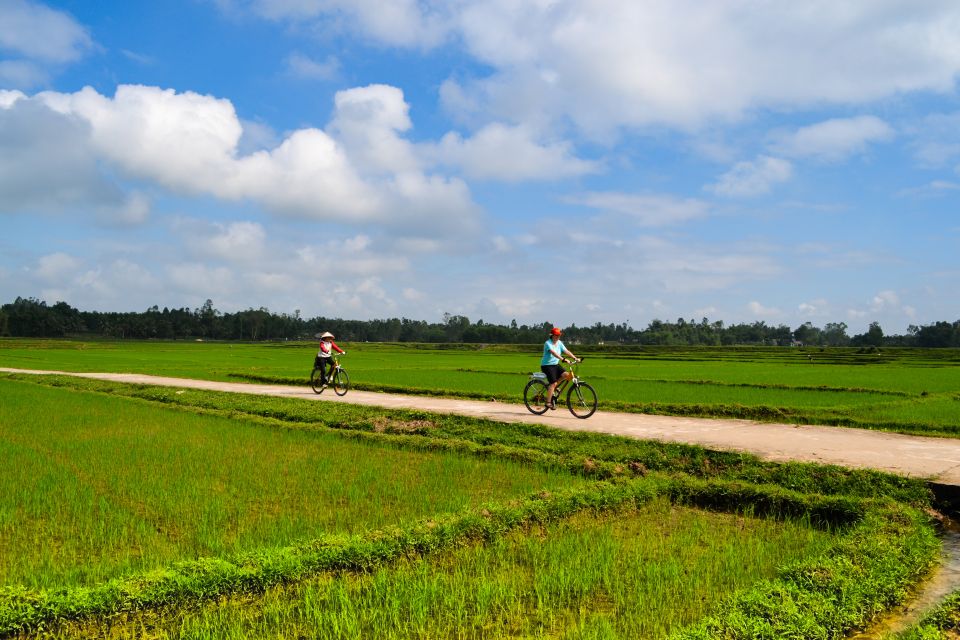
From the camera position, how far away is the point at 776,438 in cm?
1063

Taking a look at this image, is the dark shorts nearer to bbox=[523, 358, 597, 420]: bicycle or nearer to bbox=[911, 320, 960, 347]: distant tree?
bbox=[523, 358, 597, 420]: bicycle

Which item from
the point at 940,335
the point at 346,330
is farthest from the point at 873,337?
the point at 346,330

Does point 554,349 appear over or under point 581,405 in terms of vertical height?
over

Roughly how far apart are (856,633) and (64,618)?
4.89 meters

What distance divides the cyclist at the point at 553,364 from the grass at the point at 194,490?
3814mm

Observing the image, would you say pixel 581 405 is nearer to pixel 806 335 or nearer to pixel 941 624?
pixel 941 624

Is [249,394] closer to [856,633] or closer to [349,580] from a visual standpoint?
[349,580]

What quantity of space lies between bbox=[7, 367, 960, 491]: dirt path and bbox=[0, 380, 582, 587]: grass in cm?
287

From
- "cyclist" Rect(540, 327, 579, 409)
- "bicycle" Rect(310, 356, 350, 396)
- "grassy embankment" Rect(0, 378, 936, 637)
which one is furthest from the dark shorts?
"bicycle" Rect(310, 356, 350, 396)

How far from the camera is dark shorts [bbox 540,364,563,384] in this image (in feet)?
43.4

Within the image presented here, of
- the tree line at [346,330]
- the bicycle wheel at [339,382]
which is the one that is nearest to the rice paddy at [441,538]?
the bicycle wheel at [339,382]

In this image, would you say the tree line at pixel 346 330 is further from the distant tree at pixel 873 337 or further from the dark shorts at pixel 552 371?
the dark shorts at pixel 552 371

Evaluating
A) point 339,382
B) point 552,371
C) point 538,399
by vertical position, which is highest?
point 552,371

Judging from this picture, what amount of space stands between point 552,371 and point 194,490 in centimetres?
751
